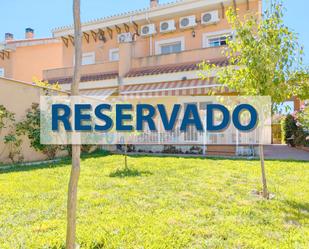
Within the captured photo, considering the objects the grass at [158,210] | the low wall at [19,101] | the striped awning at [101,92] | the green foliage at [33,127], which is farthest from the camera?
the striped awning at [101,92]

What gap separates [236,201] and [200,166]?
8032 mm

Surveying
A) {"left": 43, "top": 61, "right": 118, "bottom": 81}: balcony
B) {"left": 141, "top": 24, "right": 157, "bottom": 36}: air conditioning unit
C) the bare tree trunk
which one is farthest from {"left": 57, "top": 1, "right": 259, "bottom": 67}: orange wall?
the bare tree trunk

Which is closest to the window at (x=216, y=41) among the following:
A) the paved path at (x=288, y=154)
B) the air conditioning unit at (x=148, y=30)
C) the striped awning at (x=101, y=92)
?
the air conditioning unit at (x=148, y=30)

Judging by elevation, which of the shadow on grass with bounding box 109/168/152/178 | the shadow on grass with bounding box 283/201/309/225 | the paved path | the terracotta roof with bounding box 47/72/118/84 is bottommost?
the shadow on grass with bounding box 283/201/309/225

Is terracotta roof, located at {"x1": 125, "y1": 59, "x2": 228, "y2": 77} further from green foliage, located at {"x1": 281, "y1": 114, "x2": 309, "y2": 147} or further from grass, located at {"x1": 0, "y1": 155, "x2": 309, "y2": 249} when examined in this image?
grass, located at {"x1": 0, "y1": 155, "x2": 309, "y2": 249}

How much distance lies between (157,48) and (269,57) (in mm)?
25992

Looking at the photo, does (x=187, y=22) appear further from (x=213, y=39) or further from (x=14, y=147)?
(x=14, y=147)

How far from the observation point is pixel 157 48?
1405 inches

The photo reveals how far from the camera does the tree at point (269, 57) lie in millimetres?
10938

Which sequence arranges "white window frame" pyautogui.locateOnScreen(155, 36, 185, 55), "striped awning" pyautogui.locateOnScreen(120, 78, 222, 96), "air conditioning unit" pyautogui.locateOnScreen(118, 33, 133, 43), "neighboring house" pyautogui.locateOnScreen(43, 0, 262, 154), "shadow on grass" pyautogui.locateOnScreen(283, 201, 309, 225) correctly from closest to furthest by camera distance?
"shadow on grass" pyautogui.locateOnScreen(283, 201, 309, 225), "striped awning" pyautogui.locateOnScreen(120, 78, 222, 96), "neighboring house" pyautogui.locateOnScreen(43, 0, 262, 154), "air conditioning unit" pyautogui.locateOnScreen(118, 33, 133, 43), "white window frame" pyautogui.locateOnScreen(155, 36, 185, 55)

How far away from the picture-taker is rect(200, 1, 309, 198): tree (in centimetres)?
1094

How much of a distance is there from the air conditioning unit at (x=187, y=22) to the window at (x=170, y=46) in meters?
1.66

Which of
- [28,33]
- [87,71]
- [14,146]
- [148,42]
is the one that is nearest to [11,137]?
[14,146]

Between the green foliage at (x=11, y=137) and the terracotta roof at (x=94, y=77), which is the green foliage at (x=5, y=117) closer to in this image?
the green foliage at (x=11, y=137)
